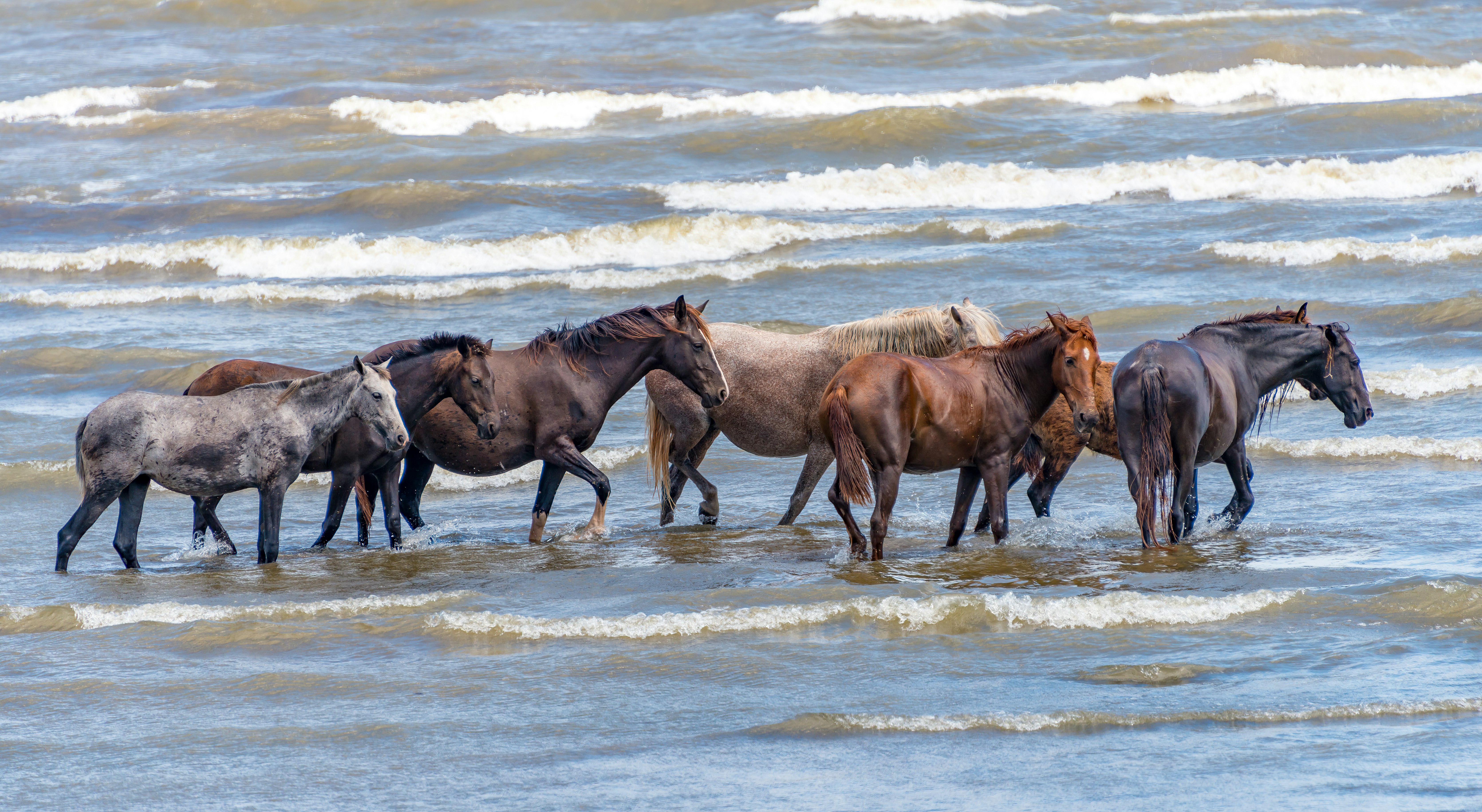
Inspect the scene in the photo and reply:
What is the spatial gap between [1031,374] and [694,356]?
223 centimetres

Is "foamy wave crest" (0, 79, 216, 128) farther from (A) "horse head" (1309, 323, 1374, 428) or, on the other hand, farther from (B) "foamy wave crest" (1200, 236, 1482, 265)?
(A) "horse head" (1309, 323, 1374, 428)

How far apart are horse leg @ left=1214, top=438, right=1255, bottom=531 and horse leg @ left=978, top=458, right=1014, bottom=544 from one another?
1.42 m

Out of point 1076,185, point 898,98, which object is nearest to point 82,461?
point 1076,185

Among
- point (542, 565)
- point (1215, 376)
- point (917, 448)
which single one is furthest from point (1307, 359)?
point (542, 565)

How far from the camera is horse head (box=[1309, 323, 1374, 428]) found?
27.6 feet

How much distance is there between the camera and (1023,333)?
790cm

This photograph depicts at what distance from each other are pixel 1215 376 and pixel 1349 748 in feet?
11.7

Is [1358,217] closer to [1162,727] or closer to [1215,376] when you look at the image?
[1215,376]

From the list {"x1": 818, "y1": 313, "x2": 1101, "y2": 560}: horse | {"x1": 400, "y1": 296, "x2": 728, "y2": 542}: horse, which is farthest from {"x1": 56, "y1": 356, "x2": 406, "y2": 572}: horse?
{"x1": 818, "y1": 313, "x2": 1101, "y2": 560}: horse

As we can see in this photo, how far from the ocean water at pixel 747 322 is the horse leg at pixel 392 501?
27 centimetres

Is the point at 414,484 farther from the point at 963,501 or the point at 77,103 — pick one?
the point at 77,103

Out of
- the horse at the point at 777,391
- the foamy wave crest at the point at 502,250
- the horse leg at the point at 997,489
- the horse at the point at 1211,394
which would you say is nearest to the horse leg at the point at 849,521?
the horse leg at the point at 997,489

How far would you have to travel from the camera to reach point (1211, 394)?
25.6 ft

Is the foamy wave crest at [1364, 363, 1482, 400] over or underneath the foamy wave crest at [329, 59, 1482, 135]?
underneath
